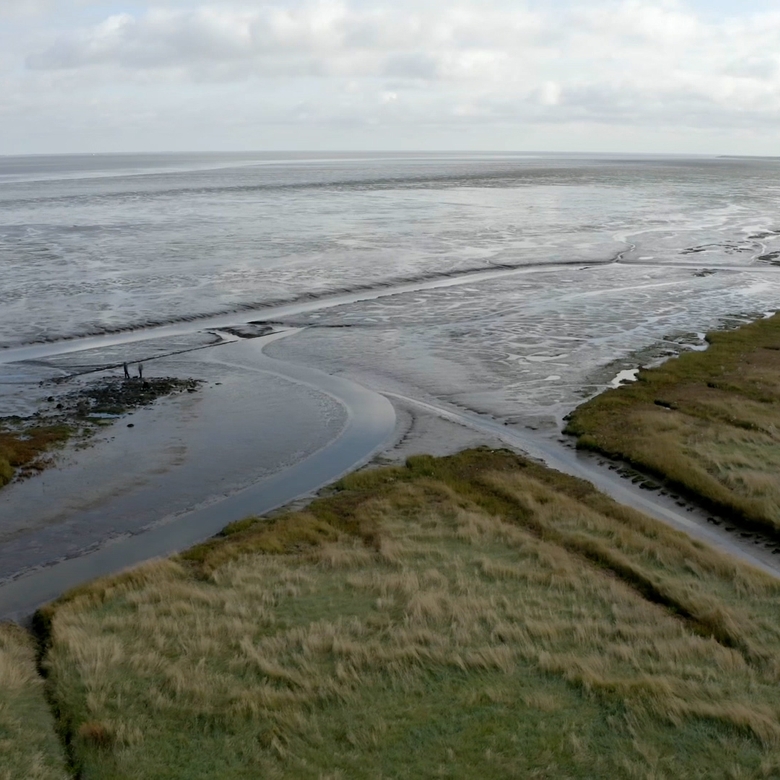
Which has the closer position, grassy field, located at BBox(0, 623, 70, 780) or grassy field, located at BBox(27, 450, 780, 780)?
grassy field, located at BBox(0, 623, 70, 780)

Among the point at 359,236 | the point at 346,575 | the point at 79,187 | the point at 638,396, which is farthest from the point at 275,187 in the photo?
the point at 346,575

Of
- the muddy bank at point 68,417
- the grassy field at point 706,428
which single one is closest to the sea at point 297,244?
the muddy bank at point 68,417

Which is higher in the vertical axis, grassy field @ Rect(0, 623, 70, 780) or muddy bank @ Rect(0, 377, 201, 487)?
grassy field @ Rect(0, 623, 70, 780)

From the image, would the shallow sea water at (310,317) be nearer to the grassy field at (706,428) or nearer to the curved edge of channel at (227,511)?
the curved edge of channel at (227,511)

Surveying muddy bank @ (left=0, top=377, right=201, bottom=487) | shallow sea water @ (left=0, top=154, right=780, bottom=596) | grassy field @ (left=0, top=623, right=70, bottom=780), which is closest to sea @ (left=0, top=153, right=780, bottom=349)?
shallow sea water @ (left=0, top=154, right=780, bottom=596)

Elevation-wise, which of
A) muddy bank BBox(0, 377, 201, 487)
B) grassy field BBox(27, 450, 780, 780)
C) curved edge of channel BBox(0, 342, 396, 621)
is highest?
grassy field BBox(27, 450, 780, 780)

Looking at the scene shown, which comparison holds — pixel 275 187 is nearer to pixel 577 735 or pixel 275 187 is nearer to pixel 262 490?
pixel 262 490

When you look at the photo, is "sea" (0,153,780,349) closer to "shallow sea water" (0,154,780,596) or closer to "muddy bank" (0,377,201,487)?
"shallow sea water" (0,154,780,596)

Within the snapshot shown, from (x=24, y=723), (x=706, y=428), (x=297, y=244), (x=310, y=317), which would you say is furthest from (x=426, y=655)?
(x=297, y=244)
